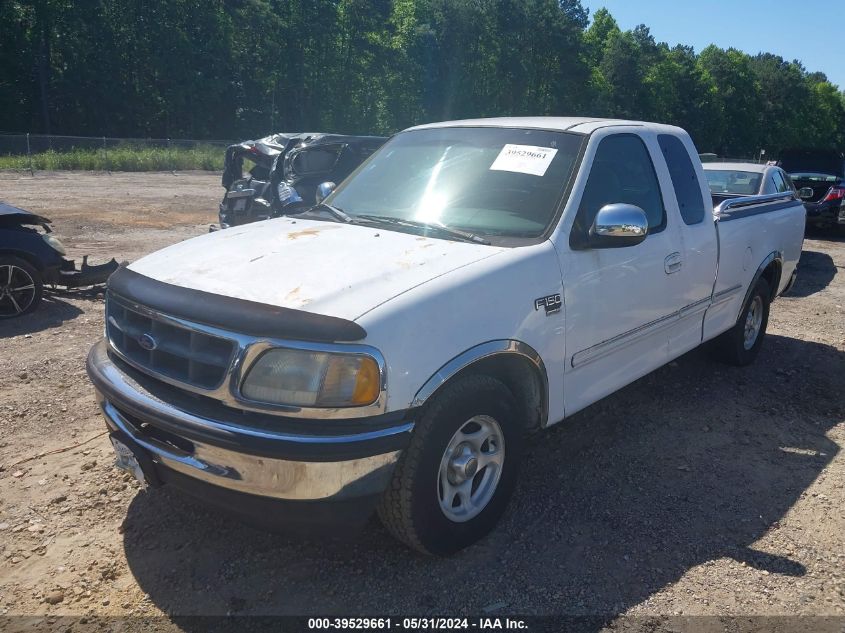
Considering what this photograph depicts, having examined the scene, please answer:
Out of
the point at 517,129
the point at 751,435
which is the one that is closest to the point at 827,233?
the point at 751,435

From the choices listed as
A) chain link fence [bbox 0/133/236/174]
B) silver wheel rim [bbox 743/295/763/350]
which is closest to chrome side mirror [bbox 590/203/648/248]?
silver wheel rim [bbox 743/295/763/350]

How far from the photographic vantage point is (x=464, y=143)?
4289 mm

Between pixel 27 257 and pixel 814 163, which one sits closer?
pixel 27 257

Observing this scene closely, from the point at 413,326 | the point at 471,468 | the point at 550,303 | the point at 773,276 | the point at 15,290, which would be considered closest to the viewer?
the point at 413,326

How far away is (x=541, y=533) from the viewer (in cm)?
354

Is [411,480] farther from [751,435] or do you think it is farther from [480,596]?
[751,435]

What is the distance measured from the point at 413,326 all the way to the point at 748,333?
14.5 ft

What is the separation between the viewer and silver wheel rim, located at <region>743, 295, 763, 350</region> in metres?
6.12

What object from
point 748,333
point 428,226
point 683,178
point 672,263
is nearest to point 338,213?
point 428,226

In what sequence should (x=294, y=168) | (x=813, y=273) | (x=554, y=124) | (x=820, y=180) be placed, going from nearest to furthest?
(x=554, y=124) < (x=294, y=168) < (x=813, y=273) < (x=820, y=180)

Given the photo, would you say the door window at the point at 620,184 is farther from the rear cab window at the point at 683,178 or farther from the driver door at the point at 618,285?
the rear cab window at the point at 683,178

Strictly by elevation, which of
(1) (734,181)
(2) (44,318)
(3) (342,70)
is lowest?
(2) (44,318)

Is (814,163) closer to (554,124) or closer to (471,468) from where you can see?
(554,124)

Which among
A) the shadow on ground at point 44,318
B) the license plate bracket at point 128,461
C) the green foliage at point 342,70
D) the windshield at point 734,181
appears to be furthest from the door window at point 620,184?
the green foliage at point 342,70
